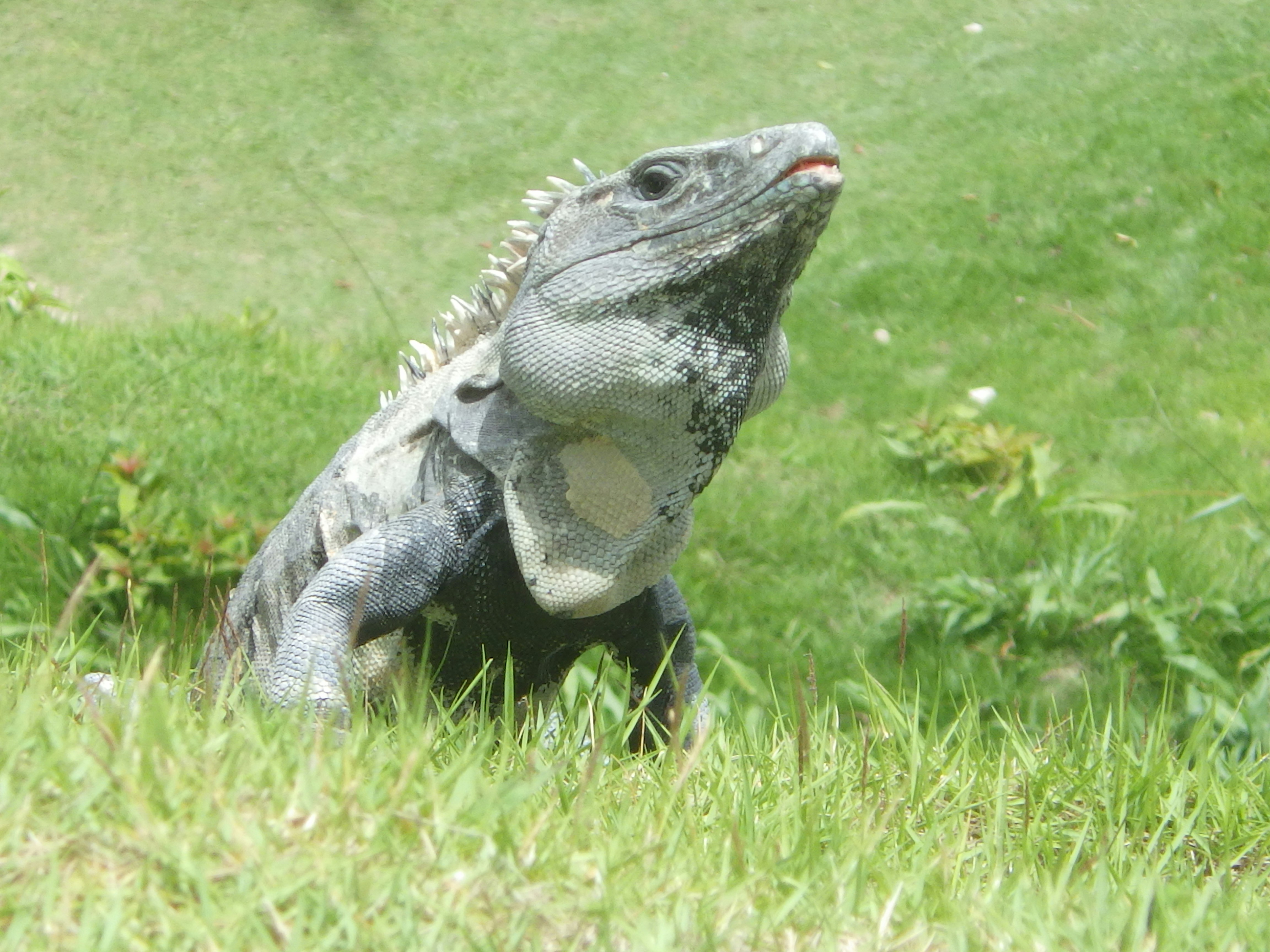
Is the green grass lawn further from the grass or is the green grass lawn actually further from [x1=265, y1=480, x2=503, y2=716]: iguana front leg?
[x1=265, y1=480, x2=503, y2=716]: iguana front leg

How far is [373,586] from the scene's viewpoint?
246 cm

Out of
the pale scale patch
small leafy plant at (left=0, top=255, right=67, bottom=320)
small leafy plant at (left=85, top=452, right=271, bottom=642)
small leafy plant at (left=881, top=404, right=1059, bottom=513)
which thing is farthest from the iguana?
small leafy plant at (left=0, top=255, right=67, bottom=320)

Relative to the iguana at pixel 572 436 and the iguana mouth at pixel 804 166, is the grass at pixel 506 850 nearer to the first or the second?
the iguana at pixel 572 436

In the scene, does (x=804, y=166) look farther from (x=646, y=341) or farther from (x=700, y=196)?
(x=646, y=341)

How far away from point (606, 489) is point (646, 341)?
311 millimetres

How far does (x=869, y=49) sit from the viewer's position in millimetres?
8875

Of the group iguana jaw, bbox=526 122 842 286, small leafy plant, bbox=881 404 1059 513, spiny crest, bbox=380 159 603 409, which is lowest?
small leafy plant, bbox=881 404 1059 513

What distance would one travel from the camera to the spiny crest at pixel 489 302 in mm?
2766

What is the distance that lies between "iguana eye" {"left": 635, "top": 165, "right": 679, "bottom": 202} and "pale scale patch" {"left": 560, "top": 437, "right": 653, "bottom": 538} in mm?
456

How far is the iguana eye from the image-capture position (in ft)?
8.14

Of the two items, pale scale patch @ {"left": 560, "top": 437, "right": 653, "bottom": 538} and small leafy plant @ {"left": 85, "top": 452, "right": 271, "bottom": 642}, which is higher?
pale scale patch @ {"left": 560, "top": 437, "right": 653, "bottom": 538}

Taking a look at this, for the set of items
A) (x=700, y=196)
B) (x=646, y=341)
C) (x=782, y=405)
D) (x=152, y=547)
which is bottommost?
(x=782, y=405)

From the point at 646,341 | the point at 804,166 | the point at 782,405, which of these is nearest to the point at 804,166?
the point at 804,166

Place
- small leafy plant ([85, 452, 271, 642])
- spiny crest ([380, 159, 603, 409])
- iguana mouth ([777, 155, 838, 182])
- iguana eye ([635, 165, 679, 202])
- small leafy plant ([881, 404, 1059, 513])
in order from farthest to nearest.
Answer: small leafy plant ([881, 404, 1059, 513]) → small leafy plant ([85, 452, 271, 642]) → spiny crest ([380, 159, 603, 409]) → iguana eye ([635, 165, 679, 202]) → iguana mouth ([777, 155, 838, 182])
